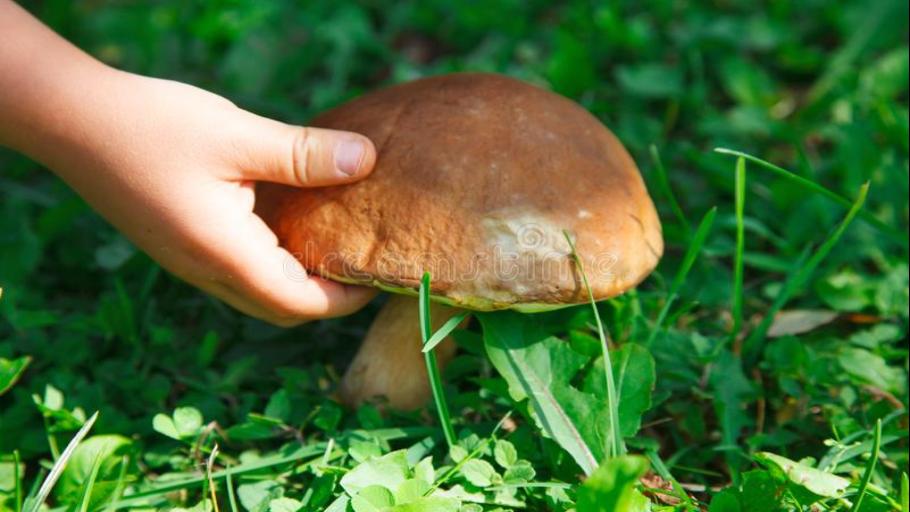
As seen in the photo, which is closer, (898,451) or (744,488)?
(744,488)

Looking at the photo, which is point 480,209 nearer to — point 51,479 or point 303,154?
point 303,154

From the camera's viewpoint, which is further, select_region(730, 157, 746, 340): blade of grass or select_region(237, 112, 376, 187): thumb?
select_region(730, 157, 746, 340): blade of grass

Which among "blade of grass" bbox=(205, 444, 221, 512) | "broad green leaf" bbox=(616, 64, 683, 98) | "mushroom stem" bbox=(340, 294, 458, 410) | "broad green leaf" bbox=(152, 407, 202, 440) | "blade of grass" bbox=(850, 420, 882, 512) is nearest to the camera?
"blade of grass" bbox=(850, 420, 882, 512)

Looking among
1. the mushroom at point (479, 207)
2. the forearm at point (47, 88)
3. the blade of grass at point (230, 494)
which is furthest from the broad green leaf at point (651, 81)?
the blade of grass at point (230, 494)

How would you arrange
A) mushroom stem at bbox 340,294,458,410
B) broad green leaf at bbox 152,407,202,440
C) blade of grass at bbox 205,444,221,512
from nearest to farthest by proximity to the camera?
blade of grass at bbox 205,444,221,512, broad green leaf at bbox 152,407,202,440, mushroom stem at bbox 340,294,458,410

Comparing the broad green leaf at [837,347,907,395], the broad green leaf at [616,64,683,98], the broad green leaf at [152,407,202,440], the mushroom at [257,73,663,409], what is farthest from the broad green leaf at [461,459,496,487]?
the broad green leaf at [616,64,683,98]

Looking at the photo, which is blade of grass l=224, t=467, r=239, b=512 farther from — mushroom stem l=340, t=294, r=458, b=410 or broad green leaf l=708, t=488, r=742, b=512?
broad green leaf l=708, t=488, r=742, b=512

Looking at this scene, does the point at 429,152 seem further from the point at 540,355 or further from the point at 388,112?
the point at 540,355

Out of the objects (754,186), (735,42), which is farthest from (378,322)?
(735,42)
